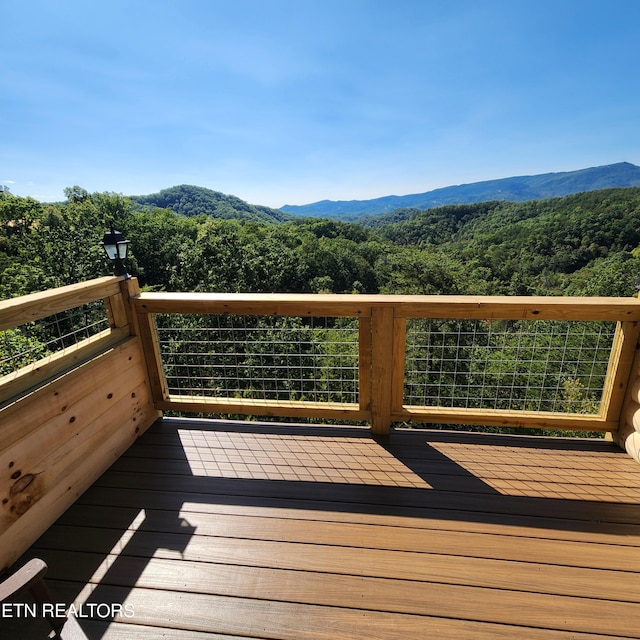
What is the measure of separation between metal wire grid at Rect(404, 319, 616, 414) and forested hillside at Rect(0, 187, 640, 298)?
30.0ft

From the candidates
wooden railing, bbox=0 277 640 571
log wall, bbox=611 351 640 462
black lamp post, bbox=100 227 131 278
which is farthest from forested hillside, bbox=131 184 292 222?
log wall, bbox=611 351 640 462

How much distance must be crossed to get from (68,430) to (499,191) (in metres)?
115

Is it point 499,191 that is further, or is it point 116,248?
point 499,191

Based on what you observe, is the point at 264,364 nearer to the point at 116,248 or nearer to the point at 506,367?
the point at 116,248

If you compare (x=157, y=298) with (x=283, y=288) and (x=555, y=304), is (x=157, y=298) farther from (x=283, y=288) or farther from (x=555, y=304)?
(x=283, y=288)

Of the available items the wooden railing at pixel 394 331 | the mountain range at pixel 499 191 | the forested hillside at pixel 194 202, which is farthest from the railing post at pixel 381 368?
the mountain range at pixel 499 191

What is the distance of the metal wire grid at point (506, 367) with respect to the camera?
6.51 ft

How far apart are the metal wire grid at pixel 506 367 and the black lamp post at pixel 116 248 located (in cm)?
194

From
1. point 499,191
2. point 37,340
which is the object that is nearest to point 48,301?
point 37,340

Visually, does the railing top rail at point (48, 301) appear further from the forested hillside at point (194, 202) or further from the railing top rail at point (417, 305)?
the forested hillside at point (194, 202)

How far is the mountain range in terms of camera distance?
84.1m

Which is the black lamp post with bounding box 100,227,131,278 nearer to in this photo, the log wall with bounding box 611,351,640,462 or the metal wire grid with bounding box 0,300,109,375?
the metal wire grid with bounding box 0,300,109,375

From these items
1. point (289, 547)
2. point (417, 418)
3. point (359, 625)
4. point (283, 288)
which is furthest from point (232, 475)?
point (283, 288)

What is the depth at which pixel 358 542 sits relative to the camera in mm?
1467
